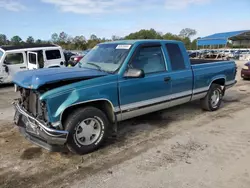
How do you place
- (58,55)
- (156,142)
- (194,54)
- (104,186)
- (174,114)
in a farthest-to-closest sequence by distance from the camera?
(194,54)
(58,55)
(174,114)
(156,142)
(104,186)

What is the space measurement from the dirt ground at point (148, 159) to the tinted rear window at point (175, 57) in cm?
131

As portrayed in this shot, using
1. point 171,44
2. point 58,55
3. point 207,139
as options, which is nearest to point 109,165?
point 207,139

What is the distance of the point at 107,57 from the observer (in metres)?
4.69

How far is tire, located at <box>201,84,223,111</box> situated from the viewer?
6.30 m

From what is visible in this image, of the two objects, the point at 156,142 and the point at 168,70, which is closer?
the point at 156,142

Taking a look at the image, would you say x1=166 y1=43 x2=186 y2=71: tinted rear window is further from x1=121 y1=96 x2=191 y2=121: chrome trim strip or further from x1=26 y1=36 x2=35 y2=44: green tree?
x1=26 y1=36 x2=35 y2=44: green tree

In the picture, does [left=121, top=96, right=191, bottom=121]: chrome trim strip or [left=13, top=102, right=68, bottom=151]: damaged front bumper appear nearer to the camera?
[left=13, top=102, right=68, bottom=151]: damaged front bumper

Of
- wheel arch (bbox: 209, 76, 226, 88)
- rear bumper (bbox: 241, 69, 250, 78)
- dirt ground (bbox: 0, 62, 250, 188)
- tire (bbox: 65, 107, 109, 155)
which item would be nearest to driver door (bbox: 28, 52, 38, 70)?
dirt ground (bbox: 0, 62, 250, 188)

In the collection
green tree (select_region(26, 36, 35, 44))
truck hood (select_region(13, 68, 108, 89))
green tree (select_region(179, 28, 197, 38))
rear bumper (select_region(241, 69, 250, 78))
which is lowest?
rear bumper (select_region(241, 69, 250, 78))

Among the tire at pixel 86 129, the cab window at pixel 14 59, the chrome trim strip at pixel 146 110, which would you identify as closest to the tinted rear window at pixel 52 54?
the cab window at pixel 14 59

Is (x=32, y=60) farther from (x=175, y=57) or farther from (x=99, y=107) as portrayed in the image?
(x=99, y=107)

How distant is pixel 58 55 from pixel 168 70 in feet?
29.1

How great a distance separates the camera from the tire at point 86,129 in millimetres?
3729

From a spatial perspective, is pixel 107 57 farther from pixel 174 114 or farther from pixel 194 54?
pixel 194 54
